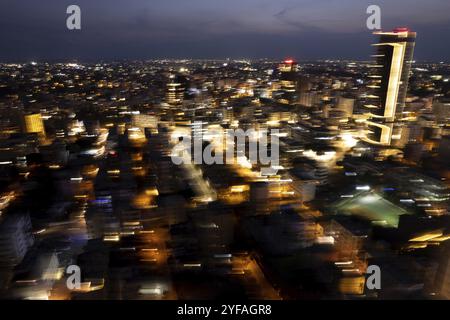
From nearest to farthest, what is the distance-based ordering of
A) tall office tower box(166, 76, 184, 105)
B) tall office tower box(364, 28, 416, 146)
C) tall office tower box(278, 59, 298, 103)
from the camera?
tall office tower box(364, 28, 416, 146)
tall office tower box(166, 76, 184, 105)
tall office tower box(278, 59, 298, 103)

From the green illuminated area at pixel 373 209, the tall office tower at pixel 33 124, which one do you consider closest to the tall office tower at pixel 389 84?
the green illuminated area at pixel 373 209

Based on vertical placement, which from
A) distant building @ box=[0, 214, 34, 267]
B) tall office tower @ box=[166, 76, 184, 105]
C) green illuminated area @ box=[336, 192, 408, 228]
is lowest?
green illuminated area @ box=[336, 192, 408, 228]

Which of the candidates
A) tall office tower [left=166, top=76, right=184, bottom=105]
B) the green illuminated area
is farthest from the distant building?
tall office tower [left=166, top=76, right=184, bottom=105]

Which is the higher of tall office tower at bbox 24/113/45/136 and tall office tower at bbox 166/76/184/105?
tall office tower at bbox 166/76/184/105

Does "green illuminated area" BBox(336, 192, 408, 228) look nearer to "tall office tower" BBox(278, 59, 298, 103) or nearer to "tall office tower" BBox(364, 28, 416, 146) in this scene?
"tall office tower" BBox(364, 28, 416, 146)

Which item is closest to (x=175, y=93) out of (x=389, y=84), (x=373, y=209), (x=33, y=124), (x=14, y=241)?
(x=33, y=124)

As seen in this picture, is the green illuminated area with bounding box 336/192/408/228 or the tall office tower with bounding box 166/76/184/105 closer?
the green illuminated area with bounding box 336/192/408/228

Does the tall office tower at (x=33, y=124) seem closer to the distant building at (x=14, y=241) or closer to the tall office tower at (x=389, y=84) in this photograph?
the distant building at (x=14, y=241)

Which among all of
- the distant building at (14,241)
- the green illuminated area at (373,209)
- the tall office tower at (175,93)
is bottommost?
the green illuminated area at (373,209)
